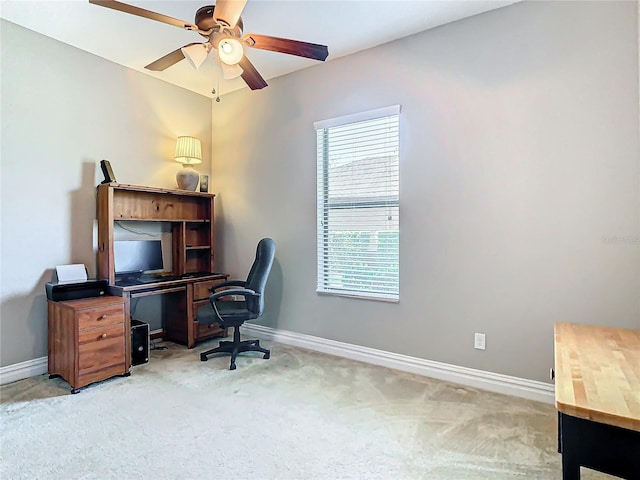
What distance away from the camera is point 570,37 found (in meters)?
2.35

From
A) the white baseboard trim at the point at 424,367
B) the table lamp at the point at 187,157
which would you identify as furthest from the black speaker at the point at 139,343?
the table lamp at the point at 187,157

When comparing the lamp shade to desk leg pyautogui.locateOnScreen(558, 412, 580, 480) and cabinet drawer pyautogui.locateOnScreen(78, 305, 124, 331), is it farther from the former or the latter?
desk leg pyautogui.locateOnScreen(558, 412, 580, 480)

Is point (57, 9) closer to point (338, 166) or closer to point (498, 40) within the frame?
point (338, 166)

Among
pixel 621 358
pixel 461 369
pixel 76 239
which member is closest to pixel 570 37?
pixel 621 358

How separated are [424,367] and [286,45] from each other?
2537 mm

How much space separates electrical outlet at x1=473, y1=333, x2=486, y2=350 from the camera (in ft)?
8.80

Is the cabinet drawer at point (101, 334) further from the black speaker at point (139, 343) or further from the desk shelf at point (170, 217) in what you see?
the desk shelf at point (170, 217)

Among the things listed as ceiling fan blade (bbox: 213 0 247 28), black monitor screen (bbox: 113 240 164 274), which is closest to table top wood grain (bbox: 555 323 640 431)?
ceiling fan blade (bbox: 213 0 247 28)

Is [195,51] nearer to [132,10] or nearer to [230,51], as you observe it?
[230,51]

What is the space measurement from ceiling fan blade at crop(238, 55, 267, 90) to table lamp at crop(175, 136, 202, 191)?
1.38 metres

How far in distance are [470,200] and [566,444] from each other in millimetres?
1940

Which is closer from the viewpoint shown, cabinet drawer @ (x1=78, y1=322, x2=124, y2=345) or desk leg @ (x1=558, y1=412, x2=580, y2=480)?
desk leg @ (x1=558, y1=412, x2=580, y2=480)

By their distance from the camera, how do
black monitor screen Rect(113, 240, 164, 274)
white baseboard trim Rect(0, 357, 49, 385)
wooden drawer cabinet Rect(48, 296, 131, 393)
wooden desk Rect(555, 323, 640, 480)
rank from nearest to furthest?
wooden desk Rect(555, 323, 640, 480)
wooden drawer cabinet Rect(48, 296, 131, 393)
white baseboard trim Rect(0, 357, 49, 385)
black monitor screen Rect(113, 240, 164, 274)

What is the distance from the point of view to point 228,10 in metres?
1.89
